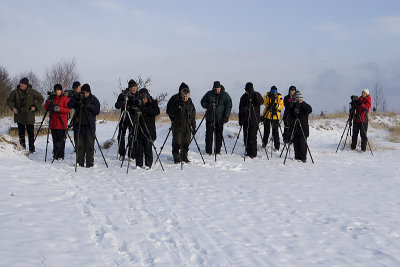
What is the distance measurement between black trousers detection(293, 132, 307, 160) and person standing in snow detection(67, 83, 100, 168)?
20.1 ft

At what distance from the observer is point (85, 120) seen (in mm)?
9945

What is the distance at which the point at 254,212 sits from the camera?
604 centimetres

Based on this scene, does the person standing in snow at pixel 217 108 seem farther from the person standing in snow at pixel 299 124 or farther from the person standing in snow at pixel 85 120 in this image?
the person standing in snow at pixel 85 120

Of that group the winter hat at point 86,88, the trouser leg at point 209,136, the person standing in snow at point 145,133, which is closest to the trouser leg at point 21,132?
the winter hat at point 86,88

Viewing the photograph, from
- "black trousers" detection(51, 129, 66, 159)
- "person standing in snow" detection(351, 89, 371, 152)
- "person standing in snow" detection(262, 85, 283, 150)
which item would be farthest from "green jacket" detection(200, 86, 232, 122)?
"person standing in snow" detection(351, 89, 371, 152)

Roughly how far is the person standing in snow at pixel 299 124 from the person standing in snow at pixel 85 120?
5.90 metres

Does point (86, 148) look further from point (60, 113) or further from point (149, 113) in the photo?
point (149, 113)

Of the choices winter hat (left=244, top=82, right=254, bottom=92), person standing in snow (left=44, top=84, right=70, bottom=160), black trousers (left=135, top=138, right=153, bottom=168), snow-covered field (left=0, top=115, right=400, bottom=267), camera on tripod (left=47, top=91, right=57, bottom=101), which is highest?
winter hat (left=244, top=82, right=254, bottom=92)

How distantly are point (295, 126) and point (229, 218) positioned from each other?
6.89m

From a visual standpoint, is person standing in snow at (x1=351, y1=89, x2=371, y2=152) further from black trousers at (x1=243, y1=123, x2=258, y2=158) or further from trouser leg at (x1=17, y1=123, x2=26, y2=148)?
trouser leg at (x1=17, y1=123, x2=26, y2=148)

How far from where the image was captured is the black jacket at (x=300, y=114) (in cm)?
1160

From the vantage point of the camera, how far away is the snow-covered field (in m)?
4.30

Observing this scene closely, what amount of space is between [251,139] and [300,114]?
170 cm

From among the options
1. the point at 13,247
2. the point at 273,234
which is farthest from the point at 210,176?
the point at 13,247
